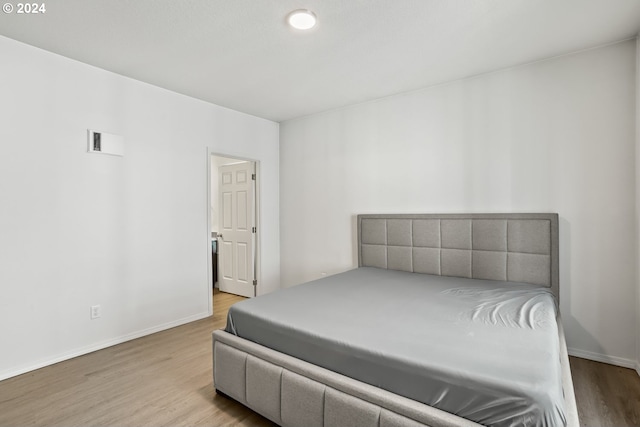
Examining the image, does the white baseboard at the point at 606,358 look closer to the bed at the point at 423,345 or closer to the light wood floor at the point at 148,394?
the light wood floor at the point at 148,394

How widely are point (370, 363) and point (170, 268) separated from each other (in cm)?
270

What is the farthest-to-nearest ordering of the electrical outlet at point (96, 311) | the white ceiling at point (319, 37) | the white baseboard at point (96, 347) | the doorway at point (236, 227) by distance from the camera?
the doorway at point (236, 227) → the electrical outlet at point (96, 311) → the white baseboard at point (96, 347) → the white ceiling at point (319, 37)

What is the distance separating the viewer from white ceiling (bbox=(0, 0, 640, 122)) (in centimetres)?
209

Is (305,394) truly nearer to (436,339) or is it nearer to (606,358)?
(436,339)

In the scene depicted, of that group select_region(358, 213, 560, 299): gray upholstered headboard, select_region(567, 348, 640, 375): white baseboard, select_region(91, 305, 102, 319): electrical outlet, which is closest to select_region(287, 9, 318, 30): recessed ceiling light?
select_region(358, 213, 560, 299): gray upholstered headboard

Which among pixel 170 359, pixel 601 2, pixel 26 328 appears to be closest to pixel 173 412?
pixel 170 359

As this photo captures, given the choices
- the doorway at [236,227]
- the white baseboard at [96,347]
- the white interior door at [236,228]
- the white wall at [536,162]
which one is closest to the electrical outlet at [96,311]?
the white baseboard at [96,347]

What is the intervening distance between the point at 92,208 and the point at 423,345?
115 inches

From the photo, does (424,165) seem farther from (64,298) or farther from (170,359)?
(64,298)

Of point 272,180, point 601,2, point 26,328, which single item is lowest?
point 26,328

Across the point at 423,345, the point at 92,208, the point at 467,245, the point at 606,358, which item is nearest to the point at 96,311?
the point at 92,208

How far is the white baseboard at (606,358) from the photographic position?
2504mm

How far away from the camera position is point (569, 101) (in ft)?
8.96

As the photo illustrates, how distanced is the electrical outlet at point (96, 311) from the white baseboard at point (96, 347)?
0.25 m
